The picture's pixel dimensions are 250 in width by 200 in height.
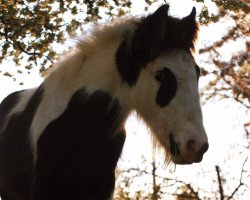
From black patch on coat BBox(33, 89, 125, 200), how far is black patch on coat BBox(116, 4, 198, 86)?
345mm

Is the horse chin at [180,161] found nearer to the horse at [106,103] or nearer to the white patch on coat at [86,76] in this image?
the horse at [106,103]

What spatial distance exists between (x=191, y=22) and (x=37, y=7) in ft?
15.5

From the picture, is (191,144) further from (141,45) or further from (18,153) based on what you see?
(18,153)

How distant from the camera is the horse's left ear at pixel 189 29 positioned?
17.7 feet

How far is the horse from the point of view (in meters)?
4.94

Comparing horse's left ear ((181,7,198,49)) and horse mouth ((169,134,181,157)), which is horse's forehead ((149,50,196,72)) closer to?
horse's left ear ((181,7,198,49))

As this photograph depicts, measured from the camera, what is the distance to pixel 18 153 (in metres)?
6.08

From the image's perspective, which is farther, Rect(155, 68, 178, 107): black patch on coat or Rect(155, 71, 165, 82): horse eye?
Rect(155, 71, 165, 82): horse eye

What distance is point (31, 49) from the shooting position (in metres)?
10.6

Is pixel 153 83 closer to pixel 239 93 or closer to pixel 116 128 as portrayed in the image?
pixel 116 128

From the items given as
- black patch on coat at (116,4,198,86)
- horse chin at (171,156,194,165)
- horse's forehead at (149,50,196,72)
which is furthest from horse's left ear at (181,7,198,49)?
horse chin at (171,156,194,165)

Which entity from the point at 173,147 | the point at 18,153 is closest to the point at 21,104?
the point at 18,153

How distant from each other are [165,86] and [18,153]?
6.50ft

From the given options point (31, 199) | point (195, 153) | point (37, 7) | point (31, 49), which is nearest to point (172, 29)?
point (195, 153)
